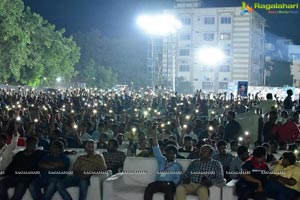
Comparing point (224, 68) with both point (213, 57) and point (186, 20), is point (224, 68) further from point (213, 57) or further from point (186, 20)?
point (186, 20)

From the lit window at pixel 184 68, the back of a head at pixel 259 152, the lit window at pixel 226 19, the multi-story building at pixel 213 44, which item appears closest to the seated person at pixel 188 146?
the back of a head at pixel 259 152

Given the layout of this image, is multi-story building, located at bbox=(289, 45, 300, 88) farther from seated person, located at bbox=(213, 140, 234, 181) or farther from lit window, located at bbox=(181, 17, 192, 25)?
seated person, located at bbox=(213, 140, 234, 181)

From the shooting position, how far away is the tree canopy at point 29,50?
44312mm

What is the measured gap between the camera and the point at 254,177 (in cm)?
891

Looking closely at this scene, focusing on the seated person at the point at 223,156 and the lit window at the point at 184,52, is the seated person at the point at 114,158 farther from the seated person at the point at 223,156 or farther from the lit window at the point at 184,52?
the lit window at the point at 184,52

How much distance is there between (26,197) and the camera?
31.5 ft

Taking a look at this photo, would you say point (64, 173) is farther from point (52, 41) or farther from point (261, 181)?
point (52, 41)

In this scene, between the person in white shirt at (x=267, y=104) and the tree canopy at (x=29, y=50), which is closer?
the person in white shirt at (x=267, y=104)

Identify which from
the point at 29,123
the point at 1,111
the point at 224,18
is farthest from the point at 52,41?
the point at 29,123

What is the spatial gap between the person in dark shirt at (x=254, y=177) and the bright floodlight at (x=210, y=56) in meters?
55.8

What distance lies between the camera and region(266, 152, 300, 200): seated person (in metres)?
8.67

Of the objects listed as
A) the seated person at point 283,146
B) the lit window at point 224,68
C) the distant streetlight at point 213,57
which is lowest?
the seated person at point 283,146

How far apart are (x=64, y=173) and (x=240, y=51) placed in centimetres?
5623

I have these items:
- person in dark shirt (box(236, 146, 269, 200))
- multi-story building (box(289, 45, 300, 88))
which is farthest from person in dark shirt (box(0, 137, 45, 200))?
multi-story building (box(289, 45, 300, 88))
